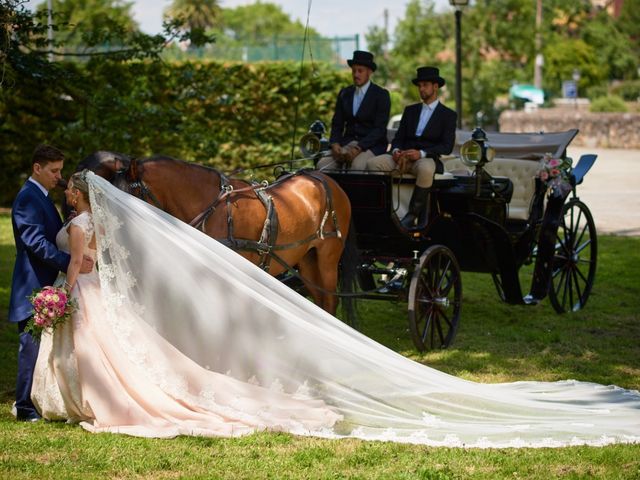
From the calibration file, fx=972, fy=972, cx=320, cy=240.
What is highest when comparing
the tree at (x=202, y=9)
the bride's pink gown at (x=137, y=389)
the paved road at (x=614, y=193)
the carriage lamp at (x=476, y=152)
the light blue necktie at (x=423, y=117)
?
the tree at (x=202, y=9)

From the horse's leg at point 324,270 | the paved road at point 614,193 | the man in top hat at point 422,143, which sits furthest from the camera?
the paved road at point 614,193

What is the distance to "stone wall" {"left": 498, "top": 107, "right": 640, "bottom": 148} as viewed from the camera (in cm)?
3672

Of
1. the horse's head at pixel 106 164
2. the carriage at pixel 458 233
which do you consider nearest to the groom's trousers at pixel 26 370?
the horse's head at pixel 106 164

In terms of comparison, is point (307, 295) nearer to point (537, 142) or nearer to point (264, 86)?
point (537, 142)

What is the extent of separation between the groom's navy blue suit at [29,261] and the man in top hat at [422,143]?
3565mm

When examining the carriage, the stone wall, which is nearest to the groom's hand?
the carriage

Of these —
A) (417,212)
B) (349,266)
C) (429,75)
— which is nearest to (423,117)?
(429,75)

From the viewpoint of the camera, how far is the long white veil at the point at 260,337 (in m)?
6.38

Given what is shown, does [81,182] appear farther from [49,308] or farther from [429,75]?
[429,75]

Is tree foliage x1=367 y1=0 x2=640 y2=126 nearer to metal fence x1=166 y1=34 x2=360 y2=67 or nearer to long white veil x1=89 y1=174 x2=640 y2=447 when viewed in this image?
metal fence x1=166 y1=34 x2=360 y2=67

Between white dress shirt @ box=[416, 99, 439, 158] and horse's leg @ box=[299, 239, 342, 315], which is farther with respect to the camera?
white dress shirt @ box=[416, 99, 439, 158]

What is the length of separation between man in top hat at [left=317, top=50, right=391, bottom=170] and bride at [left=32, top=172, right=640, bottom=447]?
9.70ft

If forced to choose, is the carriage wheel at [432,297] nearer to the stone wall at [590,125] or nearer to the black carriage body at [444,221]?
the black carriage body at [444,221]

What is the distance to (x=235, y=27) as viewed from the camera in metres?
138
